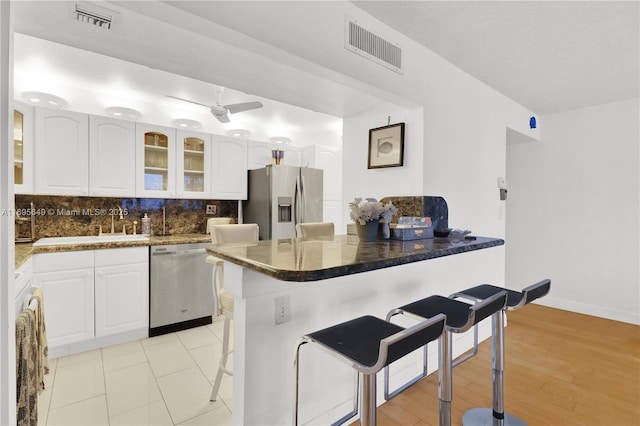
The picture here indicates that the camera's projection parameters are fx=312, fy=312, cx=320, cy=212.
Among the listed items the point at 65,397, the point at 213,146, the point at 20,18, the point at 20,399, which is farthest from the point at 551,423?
the point at 213,146

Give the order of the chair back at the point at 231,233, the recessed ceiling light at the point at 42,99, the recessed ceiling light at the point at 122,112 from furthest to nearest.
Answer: the recessed ceiling light at the point at 122,112 < the recessed ceiling light at the point at 42,99 < the chair back at the point at 231,233

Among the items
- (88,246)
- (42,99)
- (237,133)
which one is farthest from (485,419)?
(42,99)

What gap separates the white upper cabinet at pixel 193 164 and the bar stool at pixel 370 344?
304 centimetres

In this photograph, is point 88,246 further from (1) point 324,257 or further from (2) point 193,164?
(1) point 324,257

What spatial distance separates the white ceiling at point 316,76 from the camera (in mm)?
1458

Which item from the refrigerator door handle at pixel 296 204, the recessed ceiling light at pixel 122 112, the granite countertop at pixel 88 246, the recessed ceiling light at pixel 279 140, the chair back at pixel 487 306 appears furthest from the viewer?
the recessed ceiling light at pixel 279 140

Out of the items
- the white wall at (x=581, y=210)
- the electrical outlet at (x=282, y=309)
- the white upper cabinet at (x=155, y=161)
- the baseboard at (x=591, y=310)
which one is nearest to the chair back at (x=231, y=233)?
the electrical outlet at (x=282, y=309)

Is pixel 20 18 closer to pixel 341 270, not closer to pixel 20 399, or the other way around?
pixel 20 399

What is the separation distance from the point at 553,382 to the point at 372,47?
274 centimetres

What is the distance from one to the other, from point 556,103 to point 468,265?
2.39 metres

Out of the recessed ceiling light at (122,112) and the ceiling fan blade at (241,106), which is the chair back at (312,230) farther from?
the recessed ceiling light at (122,112)

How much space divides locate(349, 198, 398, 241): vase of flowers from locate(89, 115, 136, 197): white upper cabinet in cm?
267

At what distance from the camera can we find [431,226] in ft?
7.04

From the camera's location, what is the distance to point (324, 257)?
132cm
